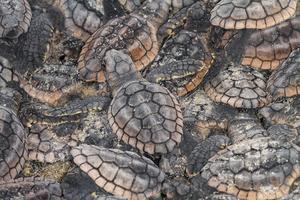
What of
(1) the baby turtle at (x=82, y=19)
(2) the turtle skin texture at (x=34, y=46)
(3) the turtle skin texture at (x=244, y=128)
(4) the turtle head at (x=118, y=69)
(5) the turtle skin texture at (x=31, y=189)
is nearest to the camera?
(5) the turtle skin texture at (x=31, y=189)

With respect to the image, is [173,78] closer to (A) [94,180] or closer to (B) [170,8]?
(B) [170,8]

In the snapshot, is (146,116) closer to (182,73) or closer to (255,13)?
(182,73)

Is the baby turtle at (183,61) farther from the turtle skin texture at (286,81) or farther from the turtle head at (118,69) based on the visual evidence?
the turtle skin texture at (286,81)

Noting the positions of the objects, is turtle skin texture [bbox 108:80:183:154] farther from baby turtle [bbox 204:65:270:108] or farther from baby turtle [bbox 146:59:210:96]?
baby turtle [bbox 204:65:270:108]

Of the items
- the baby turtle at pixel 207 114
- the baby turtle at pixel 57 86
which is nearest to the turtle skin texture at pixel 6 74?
the baby turtle at pixel 57 86

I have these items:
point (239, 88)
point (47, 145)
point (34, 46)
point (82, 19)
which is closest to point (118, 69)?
point (82, 19)

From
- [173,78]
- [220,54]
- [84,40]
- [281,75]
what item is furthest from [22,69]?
[281,75]

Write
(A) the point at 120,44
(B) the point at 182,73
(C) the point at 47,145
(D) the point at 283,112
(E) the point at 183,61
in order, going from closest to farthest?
(C) the point at 47,145 < (D) the point at 283,112 < (B) the point at 182,73 < (E) the point at 183,61 < (A) the point at 120,44
